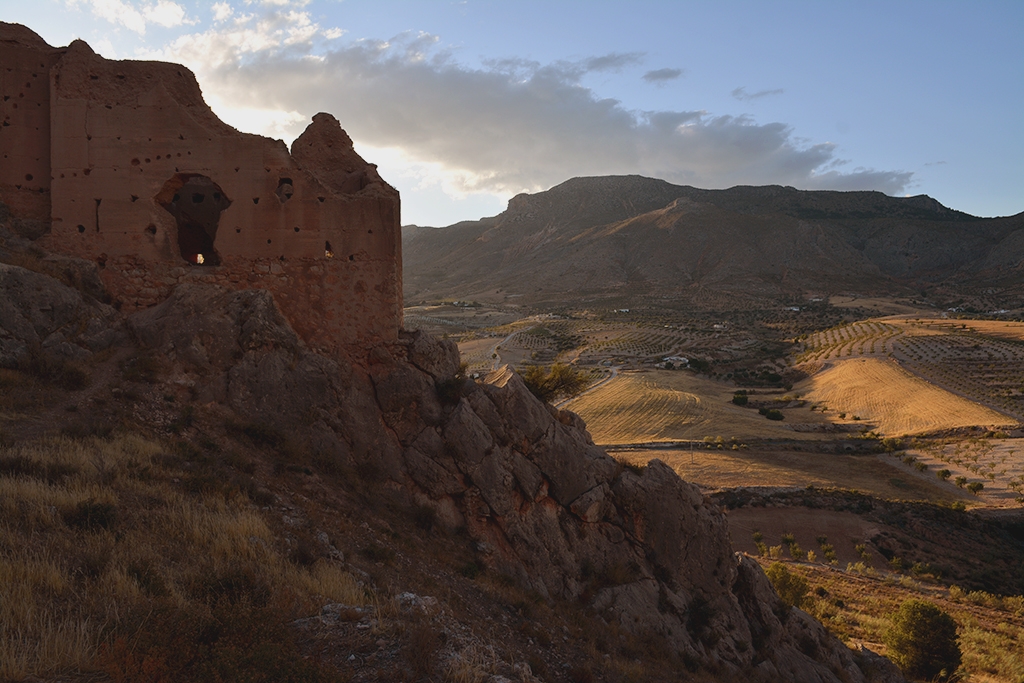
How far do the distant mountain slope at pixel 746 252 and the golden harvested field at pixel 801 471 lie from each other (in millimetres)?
81183

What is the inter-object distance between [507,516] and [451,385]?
2887 millimetres

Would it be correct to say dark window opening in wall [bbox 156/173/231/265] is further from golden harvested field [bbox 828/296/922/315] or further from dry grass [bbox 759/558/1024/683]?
golden harvested field [bbox 828/296/922/315]

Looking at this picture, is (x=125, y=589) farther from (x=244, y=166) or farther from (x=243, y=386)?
(x=244, y=166)

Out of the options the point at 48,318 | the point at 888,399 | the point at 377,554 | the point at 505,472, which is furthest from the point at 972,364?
the point at 48,318

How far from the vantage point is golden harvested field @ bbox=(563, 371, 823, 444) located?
3981cm

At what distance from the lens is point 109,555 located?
15.8ft

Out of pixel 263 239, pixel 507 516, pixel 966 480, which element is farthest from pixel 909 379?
pixel 263 239

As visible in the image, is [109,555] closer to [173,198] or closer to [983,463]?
[173,198]

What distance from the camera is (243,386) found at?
31.9 feet

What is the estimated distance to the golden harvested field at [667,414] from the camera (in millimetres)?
39812

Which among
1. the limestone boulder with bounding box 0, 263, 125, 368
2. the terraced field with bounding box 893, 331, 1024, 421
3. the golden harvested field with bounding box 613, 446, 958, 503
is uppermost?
the limestone boulder with bounding box 0, 263, 125, 368

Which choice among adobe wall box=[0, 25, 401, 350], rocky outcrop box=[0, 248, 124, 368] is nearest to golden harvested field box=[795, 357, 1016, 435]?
adobe wall box=[0, 25, 401, 350]

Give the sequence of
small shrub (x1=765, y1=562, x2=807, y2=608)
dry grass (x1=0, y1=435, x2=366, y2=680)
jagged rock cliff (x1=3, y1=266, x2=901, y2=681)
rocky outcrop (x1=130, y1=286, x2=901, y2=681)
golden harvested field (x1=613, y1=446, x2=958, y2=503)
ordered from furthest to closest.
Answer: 1. golden harvested field (x1=613, y1=446, x2=958, y2=503)
2. small shrub (x1=765, y1=562, x2=807, y2=608)
3. rocky outcrop (x1=130, y1=286, x2=901, y2=681)
4. jagged rock cliff (x1=3, y1=266, x2=901, y2=681)
5. dry grass (x1=0, y1=435, x2=366, y2=680)

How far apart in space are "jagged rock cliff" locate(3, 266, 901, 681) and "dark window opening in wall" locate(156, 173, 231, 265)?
2.41 meters
